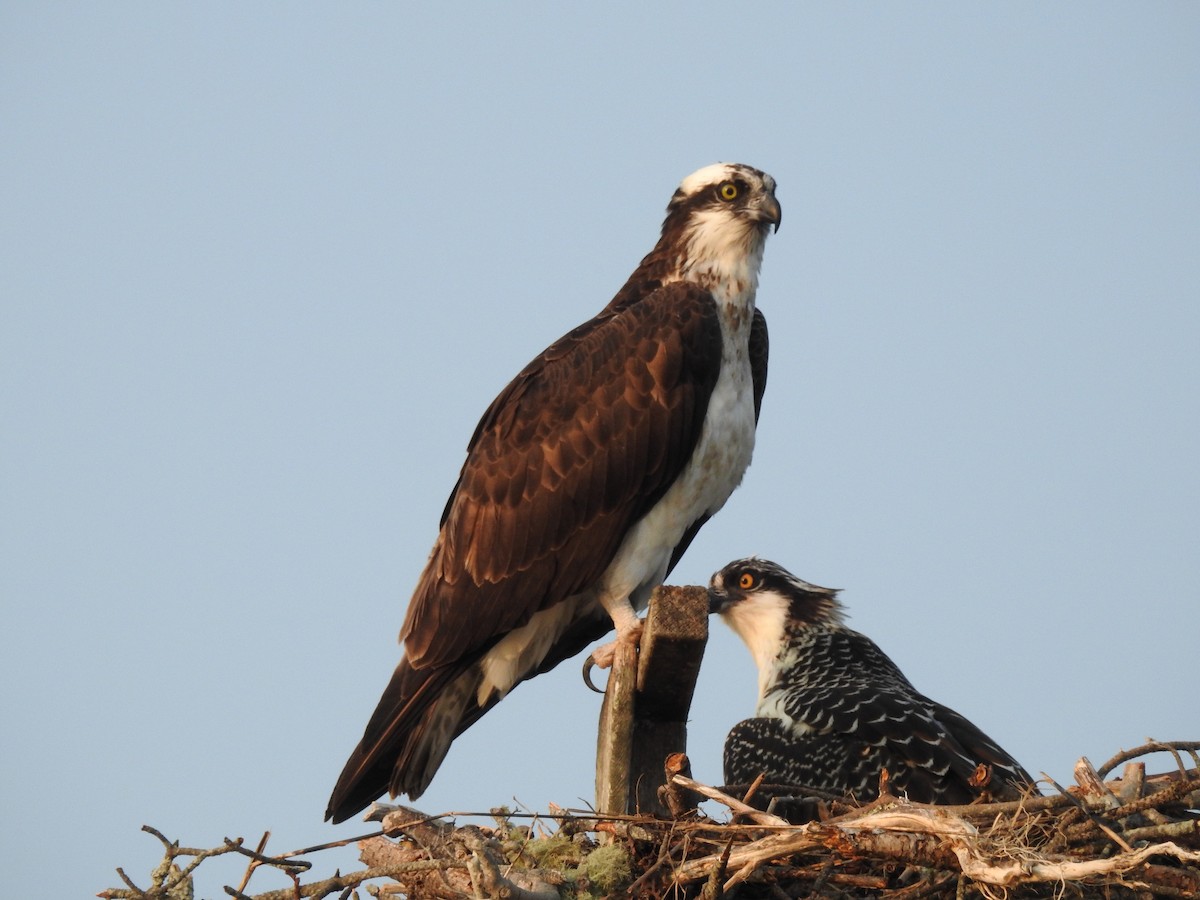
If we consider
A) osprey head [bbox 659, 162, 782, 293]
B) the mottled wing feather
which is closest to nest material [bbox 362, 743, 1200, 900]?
the mottled wing feather

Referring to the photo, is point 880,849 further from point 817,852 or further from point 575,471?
point 575,471

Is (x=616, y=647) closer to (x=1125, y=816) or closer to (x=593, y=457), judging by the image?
(x=593, y=457)

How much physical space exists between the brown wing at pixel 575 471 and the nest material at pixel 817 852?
1.44m

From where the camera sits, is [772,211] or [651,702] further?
[772,211]

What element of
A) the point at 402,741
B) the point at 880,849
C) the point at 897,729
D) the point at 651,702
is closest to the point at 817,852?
the point at 880,849

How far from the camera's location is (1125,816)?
537 centimetres

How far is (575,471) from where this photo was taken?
7113 millimetres

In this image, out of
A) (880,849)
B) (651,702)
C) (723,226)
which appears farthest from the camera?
(723,226)

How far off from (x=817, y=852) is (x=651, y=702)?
0.92 meters

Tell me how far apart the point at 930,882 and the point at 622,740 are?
4.12 feet

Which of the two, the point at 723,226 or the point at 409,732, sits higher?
the point at 723,226

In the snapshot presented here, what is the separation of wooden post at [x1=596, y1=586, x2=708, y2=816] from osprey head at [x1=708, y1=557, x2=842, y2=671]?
6.99 feet

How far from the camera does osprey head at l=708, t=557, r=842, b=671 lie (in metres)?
8.11

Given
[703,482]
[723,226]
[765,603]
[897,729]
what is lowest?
[897,729]
